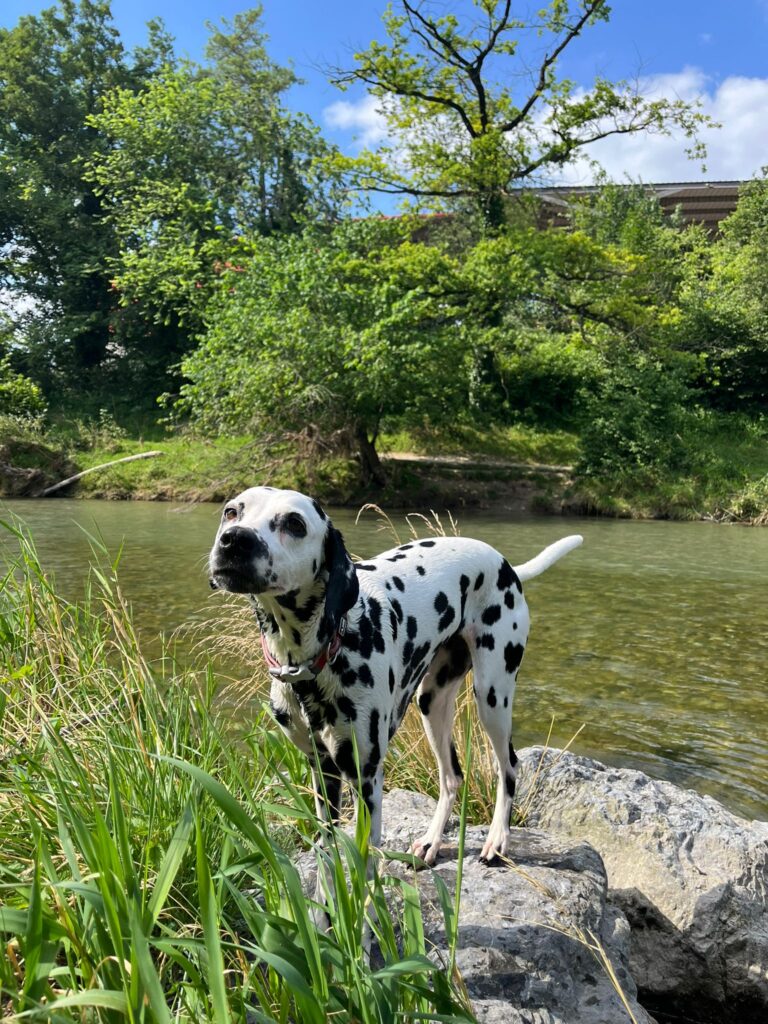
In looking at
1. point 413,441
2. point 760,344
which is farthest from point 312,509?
point 760,344

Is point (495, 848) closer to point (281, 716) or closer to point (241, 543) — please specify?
point (281, 716)

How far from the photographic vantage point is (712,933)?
11.0ft

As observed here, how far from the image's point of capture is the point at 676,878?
3.56 meters

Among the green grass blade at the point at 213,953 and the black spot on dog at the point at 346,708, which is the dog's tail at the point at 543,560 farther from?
the green grass blade at the point at 213,953

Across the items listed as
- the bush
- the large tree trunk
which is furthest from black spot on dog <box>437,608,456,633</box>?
the bush

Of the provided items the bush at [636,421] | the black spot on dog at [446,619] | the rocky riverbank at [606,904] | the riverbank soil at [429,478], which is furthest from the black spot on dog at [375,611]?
the bush at [636,421]

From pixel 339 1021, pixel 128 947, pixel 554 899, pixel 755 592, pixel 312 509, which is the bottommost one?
pixel 755 592

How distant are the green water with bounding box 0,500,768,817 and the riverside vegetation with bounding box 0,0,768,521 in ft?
14.9

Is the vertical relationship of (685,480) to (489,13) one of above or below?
below

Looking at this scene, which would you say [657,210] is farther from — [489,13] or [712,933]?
[712,933]

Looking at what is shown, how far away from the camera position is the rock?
331 cm

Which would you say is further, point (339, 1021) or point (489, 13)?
point (489, 13)

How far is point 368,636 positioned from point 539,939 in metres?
1.18

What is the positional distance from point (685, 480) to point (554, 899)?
71.0 ft
